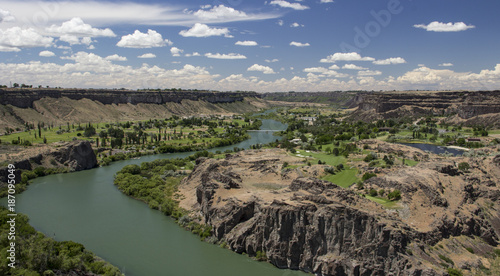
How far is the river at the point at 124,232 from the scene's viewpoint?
96.5ft

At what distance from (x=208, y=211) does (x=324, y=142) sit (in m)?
52.1

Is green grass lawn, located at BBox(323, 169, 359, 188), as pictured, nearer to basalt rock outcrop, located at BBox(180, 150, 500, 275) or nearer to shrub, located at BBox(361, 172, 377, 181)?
shrub, located at BBox(361, 172, 377, 181)

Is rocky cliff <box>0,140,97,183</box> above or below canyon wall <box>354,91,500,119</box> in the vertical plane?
below

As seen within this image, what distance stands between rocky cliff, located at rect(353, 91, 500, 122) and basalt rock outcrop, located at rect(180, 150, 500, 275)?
93149 mm

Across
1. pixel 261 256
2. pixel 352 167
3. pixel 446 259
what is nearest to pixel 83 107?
pixel 352 167

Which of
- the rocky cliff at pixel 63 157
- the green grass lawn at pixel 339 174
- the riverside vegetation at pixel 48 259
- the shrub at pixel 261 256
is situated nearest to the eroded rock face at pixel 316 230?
the shrub at pixel 261 256

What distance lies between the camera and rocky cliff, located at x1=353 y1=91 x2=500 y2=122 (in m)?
116

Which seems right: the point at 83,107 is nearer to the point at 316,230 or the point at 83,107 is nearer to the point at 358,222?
the point at 316,230

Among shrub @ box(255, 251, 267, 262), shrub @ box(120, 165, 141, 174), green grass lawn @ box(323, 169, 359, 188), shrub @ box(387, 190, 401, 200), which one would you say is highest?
shrub @ box(387, 190, 401, 200)

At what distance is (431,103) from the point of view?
141 metres

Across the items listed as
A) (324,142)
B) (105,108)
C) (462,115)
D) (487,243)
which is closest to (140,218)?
(487,243)

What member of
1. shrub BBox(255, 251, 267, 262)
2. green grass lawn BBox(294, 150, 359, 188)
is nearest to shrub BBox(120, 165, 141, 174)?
green grass lawn BBox(294, 150, 359, 188)

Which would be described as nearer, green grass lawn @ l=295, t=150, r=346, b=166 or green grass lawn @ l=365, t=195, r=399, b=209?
green grass lawn @ l=365, t=195, r=399, b=209

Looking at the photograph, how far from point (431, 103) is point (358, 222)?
5296 inches
